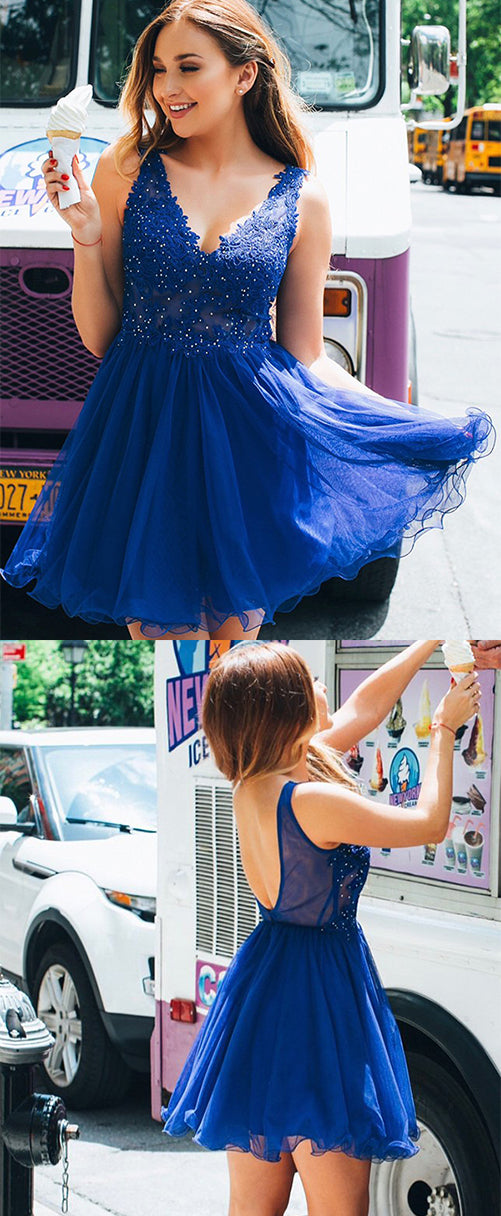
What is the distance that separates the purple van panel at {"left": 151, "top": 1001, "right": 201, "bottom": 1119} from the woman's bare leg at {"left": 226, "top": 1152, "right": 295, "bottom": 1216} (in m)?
1.44

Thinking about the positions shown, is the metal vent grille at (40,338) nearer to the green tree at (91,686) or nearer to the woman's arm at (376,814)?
the green tree at (91,686)

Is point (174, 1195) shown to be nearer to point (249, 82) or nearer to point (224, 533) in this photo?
point (224, 533)

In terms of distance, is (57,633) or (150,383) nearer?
(150,383)

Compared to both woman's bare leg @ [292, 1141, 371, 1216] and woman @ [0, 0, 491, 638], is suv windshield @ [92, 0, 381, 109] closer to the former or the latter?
woman @ [0, 0, 491, 638]

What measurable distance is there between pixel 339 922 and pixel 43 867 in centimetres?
246

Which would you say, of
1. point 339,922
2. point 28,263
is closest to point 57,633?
point 28,263

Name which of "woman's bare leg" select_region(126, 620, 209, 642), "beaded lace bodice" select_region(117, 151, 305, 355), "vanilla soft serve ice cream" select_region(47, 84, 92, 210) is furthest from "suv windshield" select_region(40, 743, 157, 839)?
"vanilla soft serve ice cream" select_region(47, 84, 92, 210)

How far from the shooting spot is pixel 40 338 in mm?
4023

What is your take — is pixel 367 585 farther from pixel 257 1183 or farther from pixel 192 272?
pixel 257 1183

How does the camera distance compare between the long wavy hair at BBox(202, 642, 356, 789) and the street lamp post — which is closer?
the long wavy hair at BBox(202, 642, 356, 789)

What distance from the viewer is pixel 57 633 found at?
13.6 ft

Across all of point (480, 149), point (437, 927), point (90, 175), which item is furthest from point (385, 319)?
point (480, 149)

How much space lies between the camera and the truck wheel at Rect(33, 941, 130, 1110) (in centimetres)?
470

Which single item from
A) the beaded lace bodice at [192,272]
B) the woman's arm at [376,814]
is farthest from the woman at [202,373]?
the woman's arm at [376,814]
